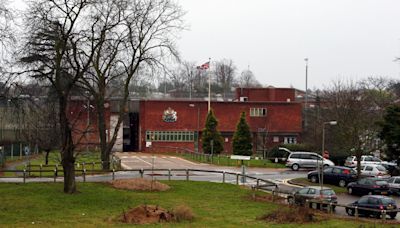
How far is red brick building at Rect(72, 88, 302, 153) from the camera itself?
250 ft

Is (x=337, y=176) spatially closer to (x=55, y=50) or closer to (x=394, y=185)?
(x=394, y=185)

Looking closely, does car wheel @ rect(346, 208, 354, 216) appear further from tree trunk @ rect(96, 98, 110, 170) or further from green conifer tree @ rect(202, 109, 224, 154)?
green conifer tree @ rect(202, 109, 224, 154)

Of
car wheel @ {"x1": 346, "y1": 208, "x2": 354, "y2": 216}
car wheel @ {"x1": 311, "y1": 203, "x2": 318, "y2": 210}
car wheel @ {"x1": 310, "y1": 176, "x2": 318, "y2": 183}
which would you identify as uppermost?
car wheel @ {"x1": 310, "y1": 176, "x2": 318, "y2": 183}

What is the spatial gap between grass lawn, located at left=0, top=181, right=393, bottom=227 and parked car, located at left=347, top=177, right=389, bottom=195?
777cm

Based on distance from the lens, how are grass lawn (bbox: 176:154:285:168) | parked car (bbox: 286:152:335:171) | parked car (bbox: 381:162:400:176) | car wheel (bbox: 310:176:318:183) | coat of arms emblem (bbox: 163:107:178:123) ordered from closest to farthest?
car wheel (bbox: 310:176:318:183) < parked car (bbox: 381:162:400:176) < parked car (bbox: 286:152:335:171) < grass lawn (bbox: 176:154:285:168) < coat of arms emblem (bbox: 163:107:178:123)

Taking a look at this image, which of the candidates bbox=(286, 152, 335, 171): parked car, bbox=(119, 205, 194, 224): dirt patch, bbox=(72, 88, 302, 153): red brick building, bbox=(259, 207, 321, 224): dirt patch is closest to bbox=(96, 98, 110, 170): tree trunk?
bbox=(286, 152, 335, 171): parked car

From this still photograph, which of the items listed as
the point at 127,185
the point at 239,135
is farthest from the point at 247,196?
the point at 239,135

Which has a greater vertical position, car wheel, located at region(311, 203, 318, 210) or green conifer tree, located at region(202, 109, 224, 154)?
green conifer tree, located at region(202, 109, 224, 154)

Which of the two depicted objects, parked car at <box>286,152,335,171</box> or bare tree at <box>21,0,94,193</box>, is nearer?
bare tree at <box>21,0,94,193</box>

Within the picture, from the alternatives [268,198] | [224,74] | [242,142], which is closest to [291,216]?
[268,198]

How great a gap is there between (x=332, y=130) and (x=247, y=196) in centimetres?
2056

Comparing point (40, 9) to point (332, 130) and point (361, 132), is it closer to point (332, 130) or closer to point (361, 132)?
point (361, 132)

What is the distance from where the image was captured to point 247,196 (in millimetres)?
33375

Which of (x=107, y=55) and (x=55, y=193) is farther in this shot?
(x=107, y=55)
